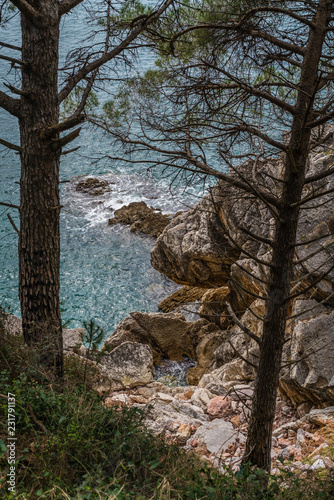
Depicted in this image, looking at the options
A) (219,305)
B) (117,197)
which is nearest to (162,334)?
Result: (219,305)

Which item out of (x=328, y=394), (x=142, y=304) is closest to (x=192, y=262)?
(x=142, y=304)

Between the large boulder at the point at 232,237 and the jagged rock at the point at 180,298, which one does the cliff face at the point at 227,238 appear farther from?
the jagged rock at the point at 180,298

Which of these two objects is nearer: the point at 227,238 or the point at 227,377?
the point at 227,377

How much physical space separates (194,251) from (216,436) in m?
5.15

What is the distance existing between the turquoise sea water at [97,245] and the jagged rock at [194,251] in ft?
5.63

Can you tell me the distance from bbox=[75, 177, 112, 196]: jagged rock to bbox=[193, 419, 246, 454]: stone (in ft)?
49.6

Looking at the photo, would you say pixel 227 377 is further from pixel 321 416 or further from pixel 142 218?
pixel 142 218

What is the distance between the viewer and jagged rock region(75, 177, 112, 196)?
19.6m

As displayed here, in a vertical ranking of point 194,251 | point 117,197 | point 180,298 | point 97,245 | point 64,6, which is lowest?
point 180,298

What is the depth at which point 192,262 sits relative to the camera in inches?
404

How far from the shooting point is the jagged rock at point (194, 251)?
387 inches

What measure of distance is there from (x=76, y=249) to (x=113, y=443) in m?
12.7

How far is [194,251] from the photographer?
10039 mm

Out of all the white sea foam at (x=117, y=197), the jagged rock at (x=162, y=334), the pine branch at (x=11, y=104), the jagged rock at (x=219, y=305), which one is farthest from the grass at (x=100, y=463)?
the white sea foam at (x=117, y=197)
